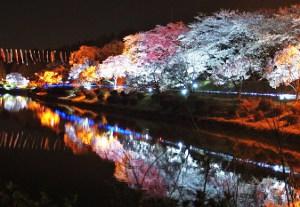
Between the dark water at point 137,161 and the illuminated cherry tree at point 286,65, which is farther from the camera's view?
the illuminated cherry tree at point 286,65

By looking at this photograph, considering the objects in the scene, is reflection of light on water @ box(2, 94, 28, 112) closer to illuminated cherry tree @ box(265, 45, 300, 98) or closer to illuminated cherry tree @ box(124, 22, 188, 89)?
illuminated cherry tree @ box(124, 22, 188, 89)

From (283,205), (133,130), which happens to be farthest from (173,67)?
(283,205)

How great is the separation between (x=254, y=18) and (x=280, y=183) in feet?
55.5

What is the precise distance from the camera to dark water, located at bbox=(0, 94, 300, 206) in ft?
33.9

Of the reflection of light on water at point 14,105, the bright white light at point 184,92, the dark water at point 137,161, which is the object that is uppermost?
the bright white light at point 184,92

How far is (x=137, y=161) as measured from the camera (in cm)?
1512

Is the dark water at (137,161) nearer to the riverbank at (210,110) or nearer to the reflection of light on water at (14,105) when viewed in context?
the riverbank at (210,110)

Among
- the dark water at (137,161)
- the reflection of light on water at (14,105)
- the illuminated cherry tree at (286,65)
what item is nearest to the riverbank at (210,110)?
the dark water at (137,161)

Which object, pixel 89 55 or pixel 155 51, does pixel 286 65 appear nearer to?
pixel 155 51

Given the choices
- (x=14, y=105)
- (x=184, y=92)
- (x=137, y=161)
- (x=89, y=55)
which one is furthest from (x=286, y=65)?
(x=89, y=55)

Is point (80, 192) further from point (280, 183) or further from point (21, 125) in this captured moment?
point (21, 125)

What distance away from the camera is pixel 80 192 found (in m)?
11.7

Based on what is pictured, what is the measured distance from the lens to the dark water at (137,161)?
10344 mm

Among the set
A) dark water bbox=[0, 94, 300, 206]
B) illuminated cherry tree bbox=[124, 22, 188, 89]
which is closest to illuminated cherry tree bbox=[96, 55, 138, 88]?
illuminated cherry tree bbox=[124, 22, 188, 89]
